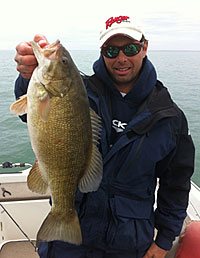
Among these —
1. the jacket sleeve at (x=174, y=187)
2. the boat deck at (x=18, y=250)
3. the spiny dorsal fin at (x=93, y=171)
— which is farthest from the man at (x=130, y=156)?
the boat deck at (x=18, y=250)

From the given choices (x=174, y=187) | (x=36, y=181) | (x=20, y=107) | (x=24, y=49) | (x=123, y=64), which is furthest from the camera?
(x=174, y=187)

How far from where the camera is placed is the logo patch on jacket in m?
2.10

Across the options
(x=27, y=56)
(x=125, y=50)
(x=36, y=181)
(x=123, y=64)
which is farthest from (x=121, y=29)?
(x=36, y=181)

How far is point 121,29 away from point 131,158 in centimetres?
108

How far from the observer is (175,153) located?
2.11 m

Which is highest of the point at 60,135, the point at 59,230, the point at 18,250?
the point at 60,135

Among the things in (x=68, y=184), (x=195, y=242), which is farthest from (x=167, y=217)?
(x=68, y=184)

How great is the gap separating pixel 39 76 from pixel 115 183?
102cm

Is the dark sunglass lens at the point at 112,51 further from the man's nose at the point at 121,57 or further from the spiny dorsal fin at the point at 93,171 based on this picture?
the spiny dorsal fin at the point at 93,171

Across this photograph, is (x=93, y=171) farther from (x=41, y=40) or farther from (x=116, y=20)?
(x=116, y=20)

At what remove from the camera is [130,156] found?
1962 mm

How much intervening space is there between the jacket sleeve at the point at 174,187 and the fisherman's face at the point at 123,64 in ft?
2.08

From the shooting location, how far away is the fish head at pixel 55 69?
5.11 feet

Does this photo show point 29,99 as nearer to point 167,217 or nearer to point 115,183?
point 115,183
